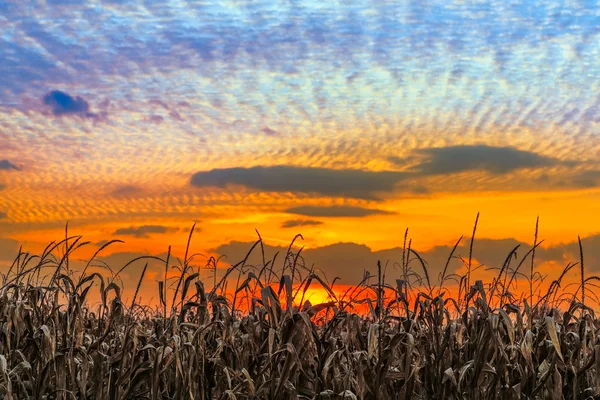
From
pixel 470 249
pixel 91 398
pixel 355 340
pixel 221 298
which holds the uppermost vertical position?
pixel 470 249

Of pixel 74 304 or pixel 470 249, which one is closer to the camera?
pixel 74 304

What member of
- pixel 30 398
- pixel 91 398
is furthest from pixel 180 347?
pixel 30 398

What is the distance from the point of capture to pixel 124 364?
22.5 feet

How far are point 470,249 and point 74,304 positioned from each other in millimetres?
4184

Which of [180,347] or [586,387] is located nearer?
[180,347]

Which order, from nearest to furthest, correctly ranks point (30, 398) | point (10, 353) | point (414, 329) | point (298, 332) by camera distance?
1. point (298, 332)
2. point (30, 398)
3. point (10, 353)
4. point (414, 329)

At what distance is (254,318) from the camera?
746 centimetres

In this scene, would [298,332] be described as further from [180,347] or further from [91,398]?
[91,398]

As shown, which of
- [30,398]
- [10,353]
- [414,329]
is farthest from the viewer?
[414,329]

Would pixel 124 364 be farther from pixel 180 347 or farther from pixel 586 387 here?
pixel 586 387

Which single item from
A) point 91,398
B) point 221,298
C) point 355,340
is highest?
point 221,298

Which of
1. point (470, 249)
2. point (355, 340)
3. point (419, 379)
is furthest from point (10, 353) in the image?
point (470, 249)

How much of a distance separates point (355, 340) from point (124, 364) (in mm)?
2421

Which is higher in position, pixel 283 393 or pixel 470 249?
pixel 470 249
